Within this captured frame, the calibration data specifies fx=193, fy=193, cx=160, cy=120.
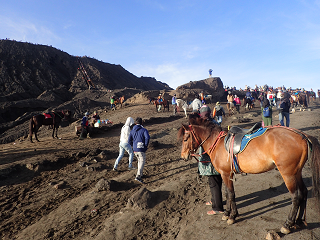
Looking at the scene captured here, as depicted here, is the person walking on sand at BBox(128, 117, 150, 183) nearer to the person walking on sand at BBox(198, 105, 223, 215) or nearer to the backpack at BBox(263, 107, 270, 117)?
the person walking on sand at BBox(198, 105, 223, 215)

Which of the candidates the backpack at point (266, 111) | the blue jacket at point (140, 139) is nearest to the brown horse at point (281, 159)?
the blue jacket at point (140, 139)

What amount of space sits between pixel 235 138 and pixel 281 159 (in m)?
0.74

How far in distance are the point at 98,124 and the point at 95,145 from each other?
348 centimetres

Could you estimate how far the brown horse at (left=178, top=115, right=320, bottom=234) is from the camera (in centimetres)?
290

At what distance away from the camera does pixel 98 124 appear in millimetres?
13789

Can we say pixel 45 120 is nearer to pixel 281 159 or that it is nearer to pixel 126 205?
pixel 126 205

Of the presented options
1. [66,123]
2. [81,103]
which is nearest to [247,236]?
[66,123]

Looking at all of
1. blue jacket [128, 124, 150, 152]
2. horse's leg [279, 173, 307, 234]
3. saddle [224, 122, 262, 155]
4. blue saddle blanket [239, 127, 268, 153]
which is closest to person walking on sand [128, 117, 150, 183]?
blue jacket [128, 124, 150, 152]

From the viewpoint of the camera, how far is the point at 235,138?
3393 mm

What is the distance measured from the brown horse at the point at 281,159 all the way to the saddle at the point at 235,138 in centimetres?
10

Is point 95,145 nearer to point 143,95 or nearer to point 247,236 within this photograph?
point 247,236

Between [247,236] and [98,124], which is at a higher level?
[98,124]

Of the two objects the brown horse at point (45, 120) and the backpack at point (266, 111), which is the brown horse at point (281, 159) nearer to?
the backpack at point (266, 111)

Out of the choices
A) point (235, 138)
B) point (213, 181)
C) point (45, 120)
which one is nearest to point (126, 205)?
point (213, 181)
